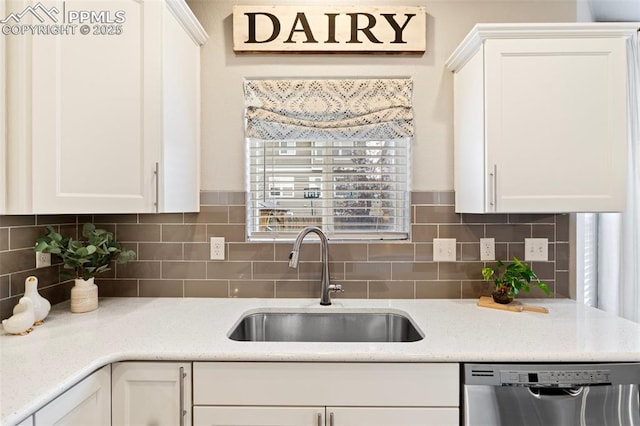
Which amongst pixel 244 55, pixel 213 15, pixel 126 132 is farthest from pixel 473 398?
pixel 213 15

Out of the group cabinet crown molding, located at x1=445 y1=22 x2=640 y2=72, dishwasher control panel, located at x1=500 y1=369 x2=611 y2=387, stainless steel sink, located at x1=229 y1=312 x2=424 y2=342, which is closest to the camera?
dishwasher control panel, located at x1=500 y1=369 x2=611 y2=387

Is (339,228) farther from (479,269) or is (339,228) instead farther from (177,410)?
(177,410)

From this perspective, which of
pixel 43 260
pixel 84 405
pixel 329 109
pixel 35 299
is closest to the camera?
pixel 84 405

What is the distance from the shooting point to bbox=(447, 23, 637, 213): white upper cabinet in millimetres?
1504

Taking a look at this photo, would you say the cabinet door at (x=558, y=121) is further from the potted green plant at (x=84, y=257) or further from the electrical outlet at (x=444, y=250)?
the potted green plant at (x=84, y=257)

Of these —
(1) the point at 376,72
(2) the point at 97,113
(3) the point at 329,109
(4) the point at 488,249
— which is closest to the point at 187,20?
(2) the point at 97,113

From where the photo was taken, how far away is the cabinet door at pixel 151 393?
3.92 ft

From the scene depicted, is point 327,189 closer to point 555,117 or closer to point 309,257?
point 309,257

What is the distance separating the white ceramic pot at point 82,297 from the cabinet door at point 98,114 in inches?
16.4

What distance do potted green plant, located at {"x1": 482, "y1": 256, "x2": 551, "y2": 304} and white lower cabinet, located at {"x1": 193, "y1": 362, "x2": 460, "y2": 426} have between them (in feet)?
2.16

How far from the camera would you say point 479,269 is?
187 cm

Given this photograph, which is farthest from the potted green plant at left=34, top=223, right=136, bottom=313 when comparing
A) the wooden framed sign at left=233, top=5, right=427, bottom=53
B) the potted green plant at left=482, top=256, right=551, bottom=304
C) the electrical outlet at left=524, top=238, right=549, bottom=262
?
the electrical outlet at left=524, top=238, right=549, bottom=262

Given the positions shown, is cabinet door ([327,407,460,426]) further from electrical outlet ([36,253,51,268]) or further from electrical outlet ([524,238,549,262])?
electrical outlet ([36,253,51,268])

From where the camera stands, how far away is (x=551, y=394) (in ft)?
3.95
